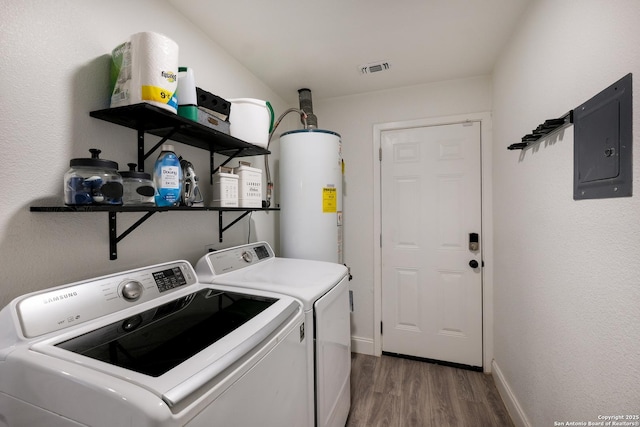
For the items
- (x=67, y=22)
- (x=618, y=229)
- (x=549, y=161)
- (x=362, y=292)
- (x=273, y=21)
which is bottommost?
(x=362, y=292)

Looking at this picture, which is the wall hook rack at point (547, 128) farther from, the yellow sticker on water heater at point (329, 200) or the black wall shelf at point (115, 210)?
the black wall shelf at point (115, 210)

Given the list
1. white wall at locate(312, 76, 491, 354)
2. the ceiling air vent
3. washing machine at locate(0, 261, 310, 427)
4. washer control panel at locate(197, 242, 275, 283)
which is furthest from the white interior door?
washing machine at locate(0, 261, 310, 427)

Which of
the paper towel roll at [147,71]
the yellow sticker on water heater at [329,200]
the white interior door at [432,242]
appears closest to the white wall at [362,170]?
the white interior door at [432,242]

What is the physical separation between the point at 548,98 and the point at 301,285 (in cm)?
145

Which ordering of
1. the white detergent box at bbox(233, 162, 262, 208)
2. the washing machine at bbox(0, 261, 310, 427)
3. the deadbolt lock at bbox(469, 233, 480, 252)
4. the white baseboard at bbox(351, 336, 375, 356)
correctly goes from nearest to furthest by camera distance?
1. the washing machine at bbox(0, 261, 310, 427)
2. the white detergent box at bbox(233, 162, 262, 208)
3. the deadbolt lock at bbox(469, 233, 480, 252)
4. the white baseboard at bbox(351, 336, 375, 356)

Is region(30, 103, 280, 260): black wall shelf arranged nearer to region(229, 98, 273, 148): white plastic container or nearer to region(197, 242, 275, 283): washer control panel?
region(229, 98, 273, 148): white plastic container

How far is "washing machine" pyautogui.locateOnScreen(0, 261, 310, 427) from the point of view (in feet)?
1.83

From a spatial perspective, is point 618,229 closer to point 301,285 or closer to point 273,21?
point 301,285

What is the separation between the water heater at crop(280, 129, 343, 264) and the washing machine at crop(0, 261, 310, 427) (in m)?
0.91

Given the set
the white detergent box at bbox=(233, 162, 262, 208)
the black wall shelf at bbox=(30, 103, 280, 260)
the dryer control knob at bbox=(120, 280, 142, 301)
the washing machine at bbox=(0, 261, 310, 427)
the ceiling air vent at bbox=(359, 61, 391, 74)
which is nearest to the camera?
the washing machine at bbox=(0, 261, 310, 427)

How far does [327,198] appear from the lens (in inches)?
80.1

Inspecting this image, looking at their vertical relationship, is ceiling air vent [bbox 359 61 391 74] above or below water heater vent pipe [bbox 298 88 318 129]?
above

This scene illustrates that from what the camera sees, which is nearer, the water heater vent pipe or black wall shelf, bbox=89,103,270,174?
black wall shelf, bbox=89,103,270,174

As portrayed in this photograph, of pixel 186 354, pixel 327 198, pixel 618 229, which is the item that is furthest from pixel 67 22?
pixel 618 229
